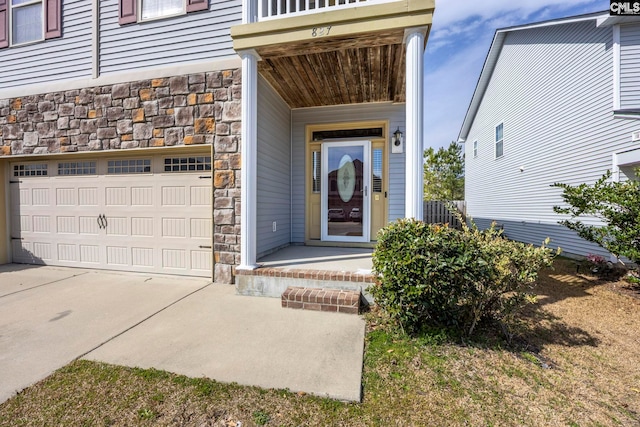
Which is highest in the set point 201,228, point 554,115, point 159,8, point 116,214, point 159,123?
point 159,8

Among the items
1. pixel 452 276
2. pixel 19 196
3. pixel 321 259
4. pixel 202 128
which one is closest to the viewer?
pixel 452 276

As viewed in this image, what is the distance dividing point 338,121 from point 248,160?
8.01 ft

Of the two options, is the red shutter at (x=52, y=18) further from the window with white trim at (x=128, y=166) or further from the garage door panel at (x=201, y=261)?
the garage door panel at (x=201, y=261)

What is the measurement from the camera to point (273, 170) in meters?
4.95

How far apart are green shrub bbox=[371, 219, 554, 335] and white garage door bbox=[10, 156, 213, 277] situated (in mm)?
2931

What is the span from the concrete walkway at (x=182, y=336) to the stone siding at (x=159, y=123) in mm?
1055

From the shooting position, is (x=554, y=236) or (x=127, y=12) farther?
(x=554, y=236)

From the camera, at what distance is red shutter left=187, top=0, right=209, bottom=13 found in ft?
13.9

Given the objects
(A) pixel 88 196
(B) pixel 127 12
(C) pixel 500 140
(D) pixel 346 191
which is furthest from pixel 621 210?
(A) pixel 88 196

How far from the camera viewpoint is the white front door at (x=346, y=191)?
547 cm

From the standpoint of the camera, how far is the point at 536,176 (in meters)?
7.55

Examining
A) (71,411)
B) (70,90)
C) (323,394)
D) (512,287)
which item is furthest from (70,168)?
(512,287)

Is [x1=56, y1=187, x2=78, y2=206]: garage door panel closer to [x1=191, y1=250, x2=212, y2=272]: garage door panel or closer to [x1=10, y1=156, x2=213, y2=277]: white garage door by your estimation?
[x1=10, y1=156, x2=213, y2=277]: white garage door

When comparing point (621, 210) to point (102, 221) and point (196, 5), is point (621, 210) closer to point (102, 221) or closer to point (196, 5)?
point (196, 5)
